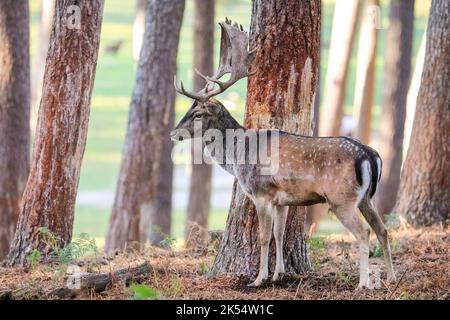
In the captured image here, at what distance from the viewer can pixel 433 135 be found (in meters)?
14.6

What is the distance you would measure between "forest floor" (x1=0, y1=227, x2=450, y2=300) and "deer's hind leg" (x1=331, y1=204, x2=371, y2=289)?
0.17 metres

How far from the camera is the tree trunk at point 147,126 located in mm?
→ 16766

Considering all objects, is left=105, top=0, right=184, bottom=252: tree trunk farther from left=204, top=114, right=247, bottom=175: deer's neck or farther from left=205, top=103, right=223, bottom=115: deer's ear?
left=205, top=103, right=223, bottom=115: deer's ear

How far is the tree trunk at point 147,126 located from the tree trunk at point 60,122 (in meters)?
4.77

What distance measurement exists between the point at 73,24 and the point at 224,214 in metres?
22.0

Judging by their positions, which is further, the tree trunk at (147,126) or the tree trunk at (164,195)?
the tree trunk at (164,195)

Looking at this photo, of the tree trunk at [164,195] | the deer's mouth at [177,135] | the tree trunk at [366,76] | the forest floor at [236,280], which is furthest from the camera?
the tree trunk at [366,76]

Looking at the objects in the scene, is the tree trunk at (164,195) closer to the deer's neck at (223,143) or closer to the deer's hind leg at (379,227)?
the deer's neck at (223,143)

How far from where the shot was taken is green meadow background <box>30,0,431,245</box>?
1281 inches

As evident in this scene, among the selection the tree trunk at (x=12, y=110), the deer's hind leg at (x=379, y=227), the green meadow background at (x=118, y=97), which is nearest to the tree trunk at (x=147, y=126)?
the tree trunk at (x=12, y=110)

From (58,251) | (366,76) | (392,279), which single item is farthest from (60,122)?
(366,76)

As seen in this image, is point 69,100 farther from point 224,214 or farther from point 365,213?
point 224,214

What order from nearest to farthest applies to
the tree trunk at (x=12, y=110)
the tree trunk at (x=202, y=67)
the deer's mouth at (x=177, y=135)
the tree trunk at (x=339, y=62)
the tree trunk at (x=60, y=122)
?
1. the deer's mouth at (x=177, y=135)
2. the tree trunk at (x=60, y=122)
3. the tree trunk at (x=12, y=110)
4. the tree trunk at (x=202, y=67)
5. the tree trunk at (x=339, y=62)

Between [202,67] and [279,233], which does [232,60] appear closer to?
[279,233]
